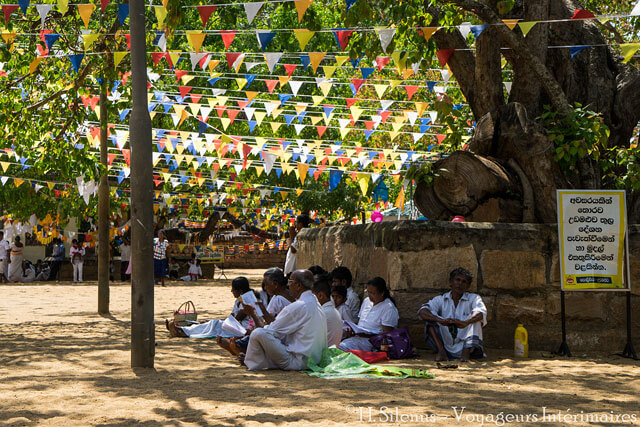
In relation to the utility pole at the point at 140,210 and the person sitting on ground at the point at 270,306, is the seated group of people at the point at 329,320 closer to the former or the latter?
the person sitting on ground at the point at 270,306

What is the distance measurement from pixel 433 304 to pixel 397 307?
20.3 inches

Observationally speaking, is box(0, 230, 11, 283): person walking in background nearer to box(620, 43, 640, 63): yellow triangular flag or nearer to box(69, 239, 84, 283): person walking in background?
box(69, 239, 84, 283): person walking in background

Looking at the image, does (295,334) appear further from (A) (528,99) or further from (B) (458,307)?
(A) (528,99)

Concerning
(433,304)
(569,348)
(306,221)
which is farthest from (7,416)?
(306,221)

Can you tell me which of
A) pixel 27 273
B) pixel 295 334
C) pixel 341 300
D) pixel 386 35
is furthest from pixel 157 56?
pixel 27 273

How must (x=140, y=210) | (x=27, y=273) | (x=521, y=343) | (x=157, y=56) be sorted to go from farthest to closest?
1. (x=27, y=273)
2. (x=157, y=56)
3. (x=521, y=343)
4. (x=140, y=210)

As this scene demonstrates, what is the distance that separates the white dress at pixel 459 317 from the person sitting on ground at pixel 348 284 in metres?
1.04

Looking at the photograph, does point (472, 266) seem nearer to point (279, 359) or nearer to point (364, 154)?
point (279, 359)

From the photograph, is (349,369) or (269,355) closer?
(349,369)

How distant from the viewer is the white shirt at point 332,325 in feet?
24.2

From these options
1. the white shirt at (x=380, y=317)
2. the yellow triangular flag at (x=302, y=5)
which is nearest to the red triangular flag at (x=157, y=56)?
the yellow triangular flag at (x=302, y=5)

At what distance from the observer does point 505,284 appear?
7871 millimetres

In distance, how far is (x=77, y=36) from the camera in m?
12.2

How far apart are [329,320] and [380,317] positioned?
22.0 inches
